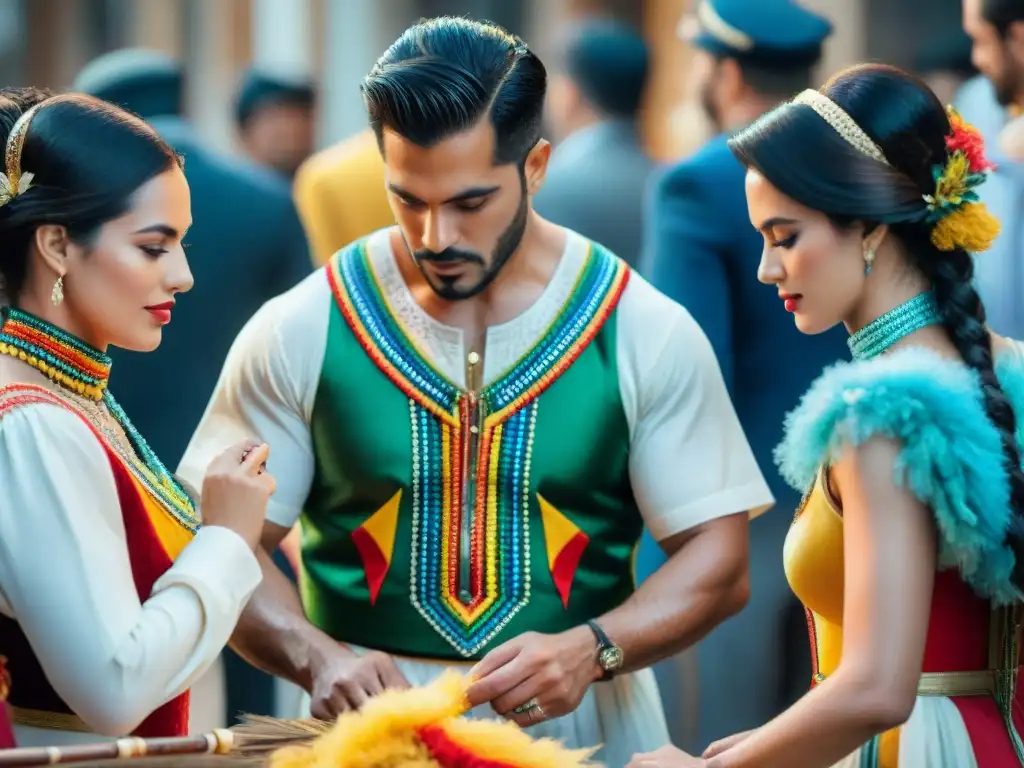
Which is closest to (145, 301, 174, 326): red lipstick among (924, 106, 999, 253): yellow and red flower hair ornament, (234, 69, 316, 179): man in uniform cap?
(924, 106, 999, 253): yellow and red flower hair ornament

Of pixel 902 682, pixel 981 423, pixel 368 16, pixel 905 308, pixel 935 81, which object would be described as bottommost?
pixel 902 682

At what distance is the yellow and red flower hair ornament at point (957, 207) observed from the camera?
261 cm

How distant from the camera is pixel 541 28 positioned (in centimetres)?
1080

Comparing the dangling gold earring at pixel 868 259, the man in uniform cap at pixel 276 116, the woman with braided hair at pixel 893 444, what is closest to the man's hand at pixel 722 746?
the woman with braided hair at pixel 893 444

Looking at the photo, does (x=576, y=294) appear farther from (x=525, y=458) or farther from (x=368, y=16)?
(x=368, y=16)

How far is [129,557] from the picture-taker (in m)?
2.46

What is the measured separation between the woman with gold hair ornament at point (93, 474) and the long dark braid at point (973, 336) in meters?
1.02

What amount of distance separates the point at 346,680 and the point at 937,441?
38.6 inches

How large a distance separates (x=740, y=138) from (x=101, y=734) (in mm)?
1292

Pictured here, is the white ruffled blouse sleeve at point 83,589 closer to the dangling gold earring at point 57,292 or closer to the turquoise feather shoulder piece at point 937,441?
the dangling gold earring at point 57,292

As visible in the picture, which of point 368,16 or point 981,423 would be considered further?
point 368,16

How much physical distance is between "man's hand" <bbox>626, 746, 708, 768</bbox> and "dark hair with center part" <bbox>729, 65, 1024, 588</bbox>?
658 mm

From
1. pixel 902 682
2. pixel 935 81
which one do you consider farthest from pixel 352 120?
pixel 902 682

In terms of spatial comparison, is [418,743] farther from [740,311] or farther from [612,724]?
[740,311]
